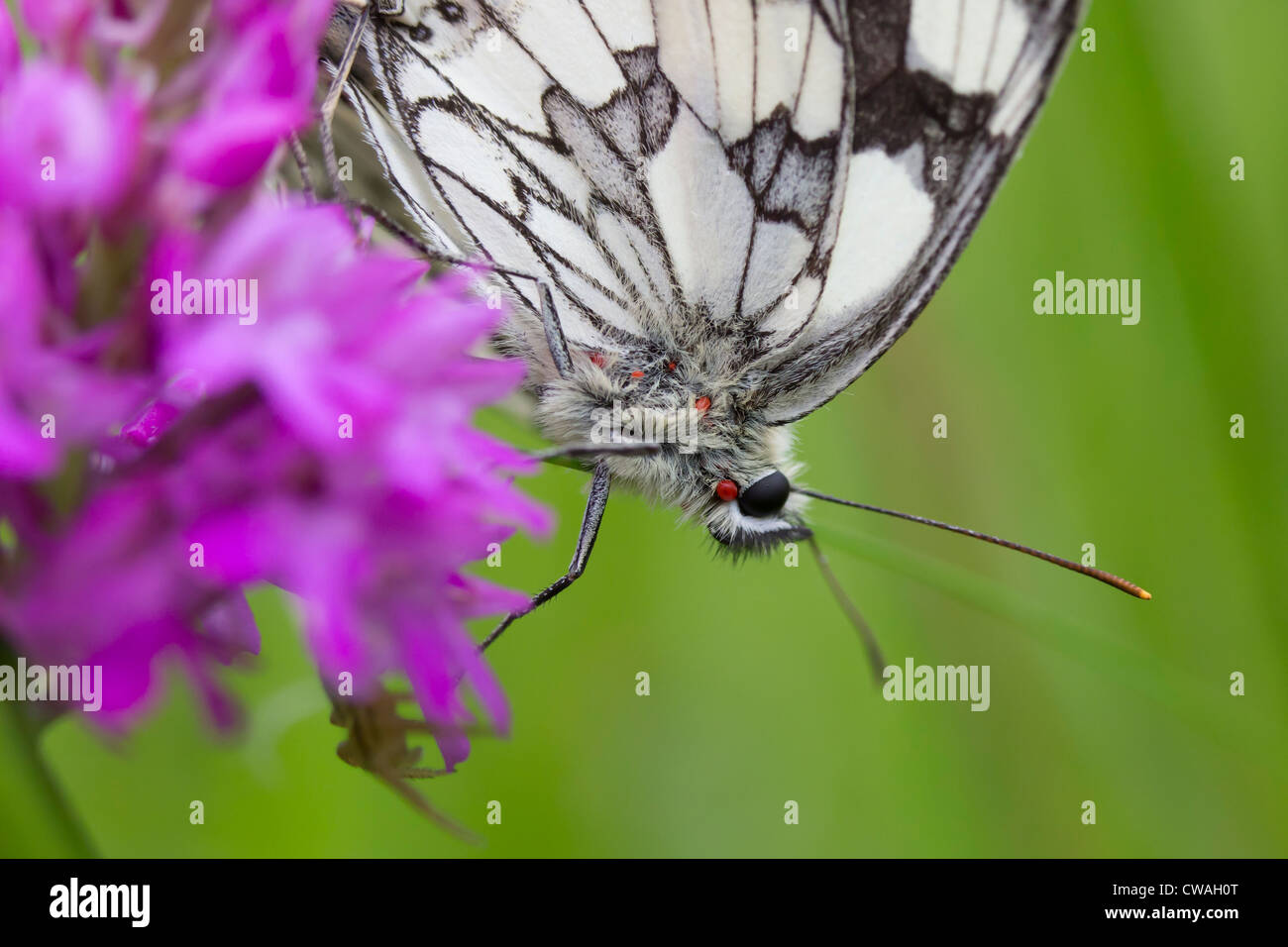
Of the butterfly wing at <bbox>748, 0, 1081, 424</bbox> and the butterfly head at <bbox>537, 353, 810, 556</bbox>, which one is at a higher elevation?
the butterfly wing at <bbox>748, 0, 1081, 424</bbox>

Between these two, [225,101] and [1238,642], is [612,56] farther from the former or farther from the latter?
[1238,642]

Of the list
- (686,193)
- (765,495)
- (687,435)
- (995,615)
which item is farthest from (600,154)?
(995,615)

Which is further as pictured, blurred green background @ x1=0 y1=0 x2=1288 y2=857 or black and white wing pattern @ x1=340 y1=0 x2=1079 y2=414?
blurred green background @ x1=0 y1=0 x2=1288 y2=857

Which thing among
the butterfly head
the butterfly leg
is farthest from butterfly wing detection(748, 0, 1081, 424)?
the butterfly leg

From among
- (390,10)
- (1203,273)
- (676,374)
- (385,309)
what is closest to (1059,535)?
(1203,273)

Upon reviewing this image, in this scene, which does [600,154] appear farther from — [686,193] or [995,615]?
[995,615]

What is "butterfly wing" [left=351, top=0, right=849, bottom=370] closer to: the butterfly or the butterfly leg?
the butterfly
